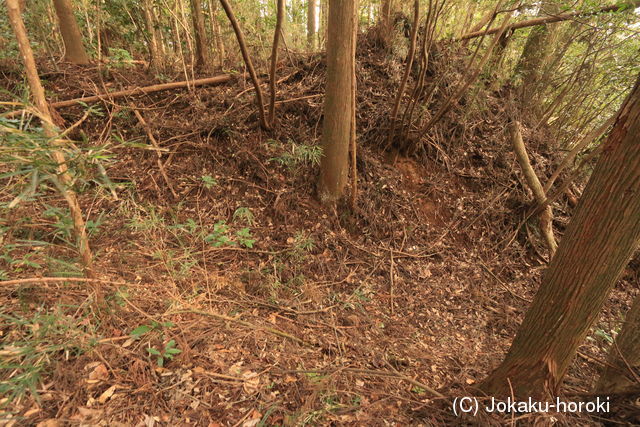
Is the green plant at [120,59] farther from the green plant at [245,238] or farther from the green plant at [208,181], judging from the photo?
the green plant at [245,238]

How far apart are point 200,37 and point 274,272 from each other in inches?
153

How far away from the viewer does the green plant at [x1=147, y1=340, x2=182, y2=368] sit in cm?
188

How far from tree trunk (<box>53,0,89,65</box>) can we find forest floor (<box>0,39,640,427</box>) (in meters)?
0.37

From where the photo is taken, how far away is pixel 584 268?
58.4 inches

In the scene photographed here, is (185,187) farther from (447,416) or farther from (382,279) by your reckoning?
(447,416)

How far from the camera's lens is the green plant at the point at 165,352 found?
6.16 feet

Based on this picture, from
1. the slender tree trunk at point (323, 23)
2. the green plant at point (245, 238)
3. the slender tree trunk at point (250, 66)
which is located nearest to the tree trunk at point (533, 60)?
the slender tree trunk at point (323, 23)

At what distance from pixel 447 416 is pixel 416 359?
729mm

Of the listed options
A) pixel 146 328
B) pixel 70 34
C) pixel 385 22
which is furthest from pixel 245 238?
pixel 70 34

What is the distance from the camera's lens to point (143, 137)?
152 inches

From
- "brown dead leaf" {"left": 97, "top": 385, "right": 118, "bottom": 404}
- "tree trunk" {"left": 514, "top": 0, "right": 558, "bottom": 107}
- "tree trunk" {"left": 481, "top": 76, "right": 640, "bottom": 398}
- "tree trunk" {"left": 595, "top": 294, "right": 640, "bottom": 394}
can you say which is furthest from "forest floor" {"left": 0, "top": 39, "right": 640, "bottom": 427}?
"tree trunk" {"left": 514, "top": 0, "right": 558, "bottom": 107}

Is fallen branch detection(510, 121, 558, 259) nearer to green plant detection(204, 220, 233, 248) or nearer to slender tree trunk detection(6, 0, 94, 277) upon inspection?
green plant detection(204, 220, 233, 248)

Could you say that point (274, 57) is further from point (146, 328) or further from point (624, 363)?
point (624, 363)

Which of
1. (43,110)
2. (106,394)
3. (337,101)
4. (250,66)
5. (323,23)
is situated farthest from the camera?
(323,23)
